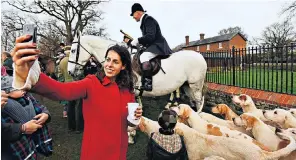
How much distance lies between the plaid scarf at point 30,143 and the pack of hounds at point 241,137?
1653 mm

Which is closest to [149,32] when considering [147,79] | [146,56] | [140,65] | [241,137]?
[146,56]

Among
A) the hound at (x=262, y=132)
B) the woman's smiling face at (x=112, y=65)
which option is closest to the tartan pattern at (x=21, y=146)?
the woman's smiling face at (x=112, y=65)

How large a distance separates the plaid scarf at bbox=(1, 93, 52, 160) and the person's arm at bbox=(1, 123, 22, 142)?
96mm

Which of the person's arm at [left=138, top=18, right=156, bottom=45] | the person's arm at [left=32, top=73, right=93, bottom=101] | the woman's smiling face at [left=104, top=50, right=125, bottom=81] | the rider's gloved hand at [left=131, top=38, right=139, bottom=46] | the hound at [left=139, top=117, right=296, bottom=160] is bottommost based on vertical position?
the hound at [left=139, top=117, right=296, bottom=160]

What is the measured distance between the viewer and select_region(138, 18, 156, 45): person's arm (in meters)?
4.80

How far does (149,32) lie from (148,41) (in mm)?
177

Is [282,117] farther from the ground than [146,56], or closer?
closer

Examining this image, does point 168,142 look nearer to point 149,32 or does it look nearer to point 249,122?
point 249,122

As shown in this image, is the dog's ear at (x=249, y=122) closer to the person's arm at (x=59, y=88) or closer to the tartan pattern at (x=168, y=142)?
the tartan pattern at (x=168, y=142)

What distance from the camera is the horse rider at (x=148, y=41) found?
481 cm

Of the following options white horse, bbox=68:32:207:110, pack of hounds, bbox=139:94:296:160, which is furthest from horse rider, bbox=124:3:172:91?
pack of hounds, bbox=139:94:296:160

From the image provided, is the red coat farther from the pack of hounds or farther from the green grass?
the green grass

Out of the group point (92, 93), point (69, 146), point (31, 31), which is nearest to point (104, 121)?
point (92, 93)

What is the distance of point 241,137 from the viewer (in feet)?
10.5
